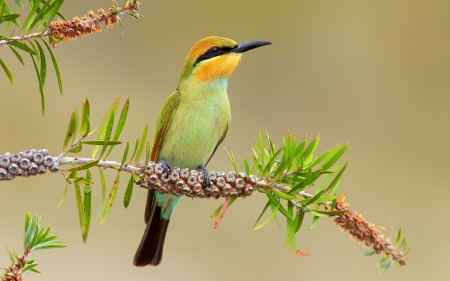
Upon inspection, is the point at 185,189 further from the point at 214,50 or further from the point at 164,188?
the point at 214,50

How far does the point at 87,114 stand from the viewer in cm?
46

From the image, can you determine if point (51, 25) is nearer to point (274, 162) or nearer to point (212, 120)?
point (274, 162)

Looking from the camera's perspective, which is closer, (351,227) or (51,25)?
(51,25)

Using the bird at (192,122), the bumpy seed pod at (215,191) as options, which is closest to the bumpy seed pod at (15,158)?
the bumpy seed pod at (215,191)

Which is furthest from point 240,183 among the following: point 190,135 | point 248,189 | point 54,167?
point 190,135

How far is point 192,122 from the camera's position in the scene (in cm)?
110

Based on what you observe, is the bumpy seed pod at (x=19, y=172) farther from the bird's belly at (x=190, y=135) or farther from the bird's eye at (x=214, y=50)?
the bird's eye at (x=214, y=50)

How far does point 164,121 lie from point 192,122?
0.07 meters

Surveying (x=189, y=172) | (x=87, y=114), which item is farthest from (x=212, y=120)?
(x=87, y=114)

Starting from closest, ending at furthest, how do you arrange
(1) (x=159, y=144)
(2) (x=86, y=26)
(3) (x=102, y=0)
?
(2) (x=86, y=26) < (1) (x=159, y=144) < (3) (x=102, y=0)

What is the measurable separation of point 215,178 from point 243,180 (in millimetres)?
33

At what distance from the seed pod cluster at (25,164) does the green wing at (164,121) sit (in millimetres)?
682

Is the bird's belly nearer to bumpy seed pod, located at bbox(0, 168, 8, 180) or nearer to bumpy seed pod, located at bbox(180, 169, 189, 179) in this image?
bumpy seed pod, located at bbox(180, 169, 189, 179)

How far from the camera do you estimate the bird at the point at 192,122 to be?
1102 millimetres
